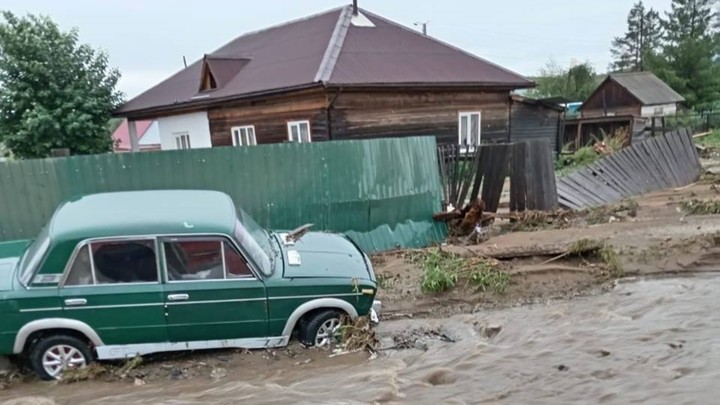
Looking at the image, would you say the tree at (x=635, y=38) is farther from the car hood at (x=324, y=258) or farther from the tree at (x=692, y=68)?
the car hood at (x=324, y=258)

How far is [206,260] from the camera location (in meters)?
4.44

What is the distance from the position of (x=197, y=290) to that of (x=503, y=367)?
2.85 m

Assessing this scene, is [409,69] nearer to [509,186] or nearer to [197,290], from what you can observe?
[509,186]

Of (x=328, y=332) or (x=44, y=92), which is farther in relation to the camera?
(x=44, y=92)

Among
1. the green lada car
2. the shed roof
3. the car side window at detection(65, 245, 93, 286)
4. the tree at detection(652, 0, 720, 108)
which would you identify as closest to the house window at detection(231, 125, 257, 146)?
the green lada car

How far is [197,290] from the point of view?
435 cm

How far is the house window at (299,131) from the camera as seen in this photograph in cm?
1428

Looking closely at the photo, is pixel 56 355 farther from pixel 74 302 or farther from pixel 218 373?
pixel 218 373

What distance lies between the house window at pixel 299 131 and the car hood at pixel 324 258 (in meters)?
9.02

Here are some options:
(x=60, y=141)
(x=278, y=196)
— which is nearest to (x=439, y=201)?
(x=278, y=196)

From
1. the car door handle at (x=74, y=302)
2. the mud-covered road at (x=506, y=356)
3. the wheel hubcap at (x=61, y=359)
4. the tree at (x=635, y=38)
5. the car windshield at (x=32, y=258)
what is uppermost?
the tree at (x=635, y=38)

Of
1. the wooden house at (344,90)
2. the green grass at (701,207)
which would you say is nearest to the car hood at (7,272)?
the wooden house at (344,90)

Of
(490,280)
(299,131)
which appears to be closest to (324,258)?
(490,280)

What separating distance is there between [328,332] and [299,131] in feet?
34.4
